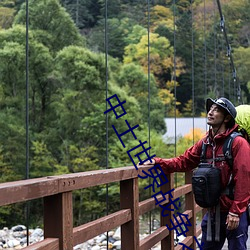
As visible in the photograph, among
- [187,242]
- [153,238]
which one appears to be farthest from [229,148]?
[187,242]

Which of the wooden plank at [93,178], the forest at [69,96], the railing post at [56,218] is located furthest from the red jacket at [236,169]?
the forest at [69,96]

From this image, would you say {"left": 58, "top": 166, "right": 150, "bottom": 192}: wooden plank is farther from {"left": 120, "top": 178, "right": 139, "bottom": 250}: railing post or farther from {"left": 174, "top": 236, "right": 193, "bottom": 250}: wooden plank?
{"left": 174, "top": 236, "right": 193, "bottom": 250}: wooden plank

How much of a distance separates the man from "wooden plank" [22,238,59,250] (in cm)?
70

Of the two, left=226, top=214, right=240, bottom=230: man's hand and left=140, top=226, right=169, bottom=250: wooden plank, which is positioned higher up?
left=226, top=214, right=240, bottom=230: man's hand

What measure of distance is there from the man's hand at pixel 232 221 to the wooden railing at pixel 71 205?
0.33 meters

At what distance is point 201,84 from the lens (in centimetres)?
2141

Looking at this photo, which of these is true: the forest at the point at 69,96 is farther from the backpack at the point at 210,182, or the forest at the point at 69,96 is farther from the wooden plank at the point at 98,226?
the backpack at the point at 210,182

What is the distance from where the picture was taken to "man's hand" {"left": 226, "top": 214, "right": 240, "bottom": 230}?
1.97 metres

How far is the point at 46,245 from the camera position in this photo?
140cm

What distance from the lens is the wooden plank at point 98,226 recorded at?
162cm

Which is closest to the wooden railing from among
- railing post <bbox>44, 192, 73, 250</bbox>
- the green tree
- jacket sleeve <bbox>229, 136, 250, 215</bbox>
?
railing post <bbox>44, 192, 73, 250</bbox>

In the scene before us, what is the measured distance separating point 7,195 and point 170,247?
1619 mm

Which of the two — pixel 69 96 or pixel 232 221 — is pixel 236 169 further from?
pixel 69 96

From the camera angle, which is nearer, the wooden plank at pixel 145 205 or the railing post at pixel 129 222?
the railing post at pixel 129 222
